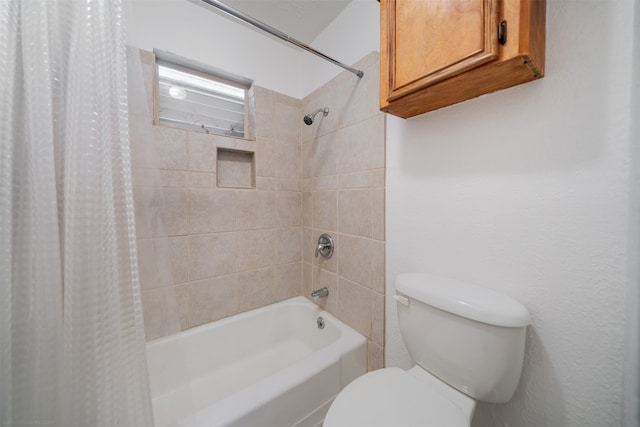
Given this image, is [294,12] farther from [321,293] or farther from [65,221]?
[321,293]

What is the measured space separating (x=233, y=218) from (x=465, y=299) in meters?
1.29

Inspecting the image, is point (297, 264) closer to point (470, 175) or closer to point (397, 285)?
point (397, 285)

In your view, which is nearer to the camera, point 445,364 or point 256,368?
point 445,364

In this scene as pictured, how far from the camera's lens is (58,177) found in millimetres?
507

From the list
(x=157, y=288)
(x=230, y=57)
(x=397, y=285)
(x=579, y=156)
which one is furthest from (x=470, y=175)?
(x=230, y=57)

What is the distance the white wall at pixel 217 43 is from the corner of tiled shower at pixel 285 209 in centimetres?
12

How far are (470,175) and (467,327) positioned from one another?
0.52 metres

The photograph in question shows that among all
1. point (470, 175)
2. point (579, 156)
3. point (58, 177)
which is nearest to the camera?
point (58, 177)

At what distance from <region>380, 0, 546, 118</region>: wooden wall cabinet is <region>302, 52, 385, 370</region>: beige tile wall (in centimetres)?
34

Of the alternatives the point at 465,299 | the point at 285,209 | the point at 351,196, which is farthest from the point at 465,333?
the point at 285,209

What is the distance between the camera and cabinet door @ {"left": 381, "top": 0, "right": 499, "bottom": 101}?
0.60m

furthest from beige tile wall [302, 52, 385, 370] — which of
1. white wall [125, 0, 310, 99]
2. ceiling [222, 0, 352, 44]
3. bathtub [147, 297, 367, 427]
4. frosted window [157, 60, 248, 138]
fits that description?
frosted window [157, 60, 248, 138]

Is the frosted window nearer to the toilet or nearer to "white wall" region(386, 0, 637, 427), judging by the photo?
"white wall" region(386, 0, 637, 427)

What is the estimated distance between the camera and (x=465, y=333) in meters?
0.70
